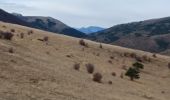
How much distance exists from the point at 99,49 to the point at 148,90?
18.4 metres

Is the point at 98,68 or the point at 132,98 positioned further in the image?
the point at 98,68

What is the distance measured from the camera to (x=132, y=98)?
2983 cm

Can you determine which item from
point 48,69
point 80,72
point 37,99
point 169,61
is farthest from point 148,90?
point 169,61

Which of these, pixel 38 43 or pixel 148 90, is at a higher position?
pixel 38 43

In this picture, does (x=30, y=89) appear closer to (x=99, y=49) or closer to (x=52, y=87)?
(x=52, y=87)

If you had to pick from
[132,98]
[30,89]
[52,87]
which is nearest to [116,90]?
[132,98]

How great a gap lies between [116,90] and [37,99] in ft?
32.6

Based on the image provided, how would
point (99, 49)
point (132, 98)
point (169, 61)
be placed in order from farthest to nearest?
point (169, 61)
point (99, 49)
point (132, 98)

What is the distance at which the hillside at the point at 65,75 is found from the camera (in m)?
24.7

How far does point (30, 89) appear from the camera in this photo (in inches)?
945

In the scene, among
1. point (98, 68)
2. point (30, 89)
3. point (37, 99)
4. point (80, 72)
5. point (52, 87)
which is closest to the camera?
point (37, 99)

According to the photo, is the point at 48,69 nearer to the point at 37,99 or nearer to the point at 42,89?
the point at 42,89

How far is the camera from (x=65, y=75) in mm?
30516

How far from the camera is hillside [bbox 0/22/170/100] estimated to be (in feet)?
80.9
